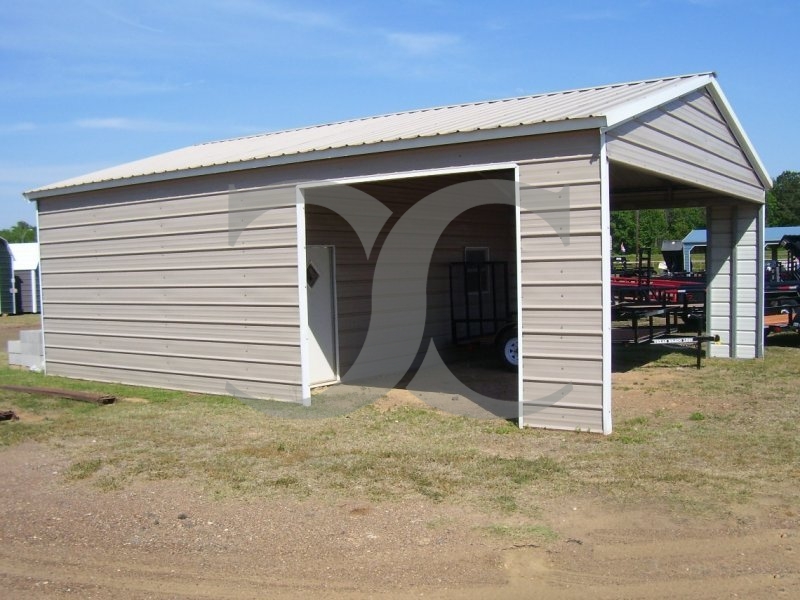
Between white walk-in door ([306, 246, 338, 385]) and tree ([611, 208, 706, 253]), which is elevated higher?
tree ([611, 208, 706, 253])

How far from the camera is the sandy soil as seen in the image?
4.42 m

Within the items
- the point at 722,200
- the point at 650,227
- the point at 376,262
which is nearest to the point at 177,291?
the point at 376,262

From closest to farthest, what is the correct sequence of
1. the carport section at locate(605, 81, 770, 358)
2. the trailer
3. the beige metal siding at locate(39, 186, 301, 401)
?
the beige metal siding at locate(39, 186, 301, 401), the carport section at locate(605, 81, 770, 358), the trailer

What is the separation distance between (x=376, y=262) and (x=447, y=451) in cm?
531

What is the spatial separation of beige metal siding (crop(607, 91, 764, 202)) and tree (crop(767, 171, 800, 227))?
190ft

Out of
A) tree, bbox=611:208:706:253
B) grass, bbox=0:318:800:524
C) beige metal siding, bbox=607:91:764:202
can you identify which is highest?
tree, bbox=611:208:706:253

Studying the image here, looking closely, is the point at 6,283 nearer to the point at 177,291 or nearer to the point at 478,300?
the point at 177,291

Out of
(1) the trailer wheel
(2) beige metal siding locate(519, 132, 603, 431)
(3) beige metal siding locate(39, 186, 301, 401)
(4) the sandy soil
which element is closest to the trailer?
(1) the trailer wheel

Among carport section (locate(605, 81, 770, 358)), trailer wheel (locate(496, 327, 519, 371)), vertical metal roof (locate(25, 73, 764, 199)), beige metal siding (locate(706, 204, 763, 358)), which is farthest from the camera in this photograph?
beige metal siding (locate(706, 204, 763, 358))

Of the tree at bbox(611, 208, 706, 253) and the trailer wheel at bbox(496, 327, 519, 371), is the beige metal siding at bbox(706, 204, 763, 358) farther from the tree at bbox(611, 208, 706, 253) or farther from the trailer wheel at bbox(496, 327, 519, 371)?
the tree at bbox(611, 208, 706, 253)

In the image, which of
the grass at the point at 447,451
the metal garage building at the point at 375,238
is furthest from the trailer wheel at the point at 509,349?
the grass at the point at 447,451

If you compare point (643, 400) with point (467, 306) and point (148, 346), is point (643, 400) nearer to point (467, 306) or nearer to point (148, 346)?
point (467, 306)

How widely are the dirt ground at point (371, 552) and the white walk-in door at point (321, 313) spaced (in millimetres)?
5248

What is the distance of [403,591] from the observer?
14.4 ft
